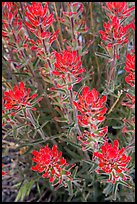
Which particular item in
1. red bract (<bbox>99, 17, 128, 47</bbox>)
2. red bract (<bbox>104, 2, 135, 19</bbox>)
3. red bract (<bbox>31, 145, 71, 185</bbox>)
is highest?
red bract (<bbox>104, 2, 135, 19</bbox>)

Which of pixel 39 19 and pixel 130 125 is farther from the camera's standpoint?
pixel 130 125

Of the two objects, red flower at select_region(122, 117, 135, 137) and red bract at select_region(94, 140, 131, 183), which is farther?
red flower at select_region(122, 117, 135, 137)

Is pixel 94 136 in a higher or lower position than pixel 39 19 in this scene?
lower

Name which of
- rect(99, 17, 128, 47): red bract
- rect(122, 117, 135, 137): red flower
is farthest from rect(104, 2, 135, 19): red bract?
rect(122, 117, 135, 137): red flower

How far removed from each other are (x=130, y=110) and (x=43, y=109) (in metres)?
0.32

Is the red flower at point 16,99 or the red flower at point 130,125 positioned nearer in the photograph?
the red flower at point 16,99

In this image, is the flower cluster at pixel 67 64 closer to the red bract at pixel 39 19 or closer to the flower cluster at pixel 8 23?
the red bract at pixel 39 19

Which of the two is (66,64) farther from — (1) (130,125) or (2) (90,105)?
(1) (130,125)

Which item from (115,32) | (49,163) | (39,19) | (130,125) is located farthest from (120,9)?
(49,163)

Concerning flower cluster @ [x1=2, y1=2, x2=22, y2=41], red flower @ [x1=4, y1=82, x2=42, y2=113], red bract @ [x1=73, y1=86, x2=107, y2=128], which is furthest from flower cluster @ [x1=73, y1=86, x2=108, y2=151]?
flower cluster @ [x1=2, y1=2, x2=22, y2=41]

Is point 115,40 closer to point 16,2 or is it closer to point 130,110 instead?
point 130,110

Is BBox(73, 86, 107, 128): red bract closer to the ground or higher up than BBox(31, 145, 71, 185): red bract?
higher up

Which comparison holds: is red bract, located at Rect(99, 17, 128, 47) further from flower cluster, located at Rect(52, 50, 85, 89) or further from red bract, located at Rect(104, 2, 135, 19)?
flower cluster, located at Rect(52, 50, 85, 89)

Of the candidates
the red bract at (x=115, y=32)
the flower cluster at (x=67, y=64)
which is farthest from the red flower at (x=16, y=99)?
the red bract at (x=115, y=32)
